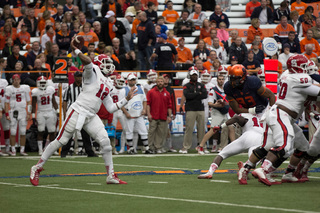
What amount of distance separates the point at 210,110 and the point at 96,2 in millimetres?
8003

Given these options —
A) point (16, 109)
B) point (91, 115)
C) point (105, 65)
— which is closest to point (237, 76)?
point (105, 65)

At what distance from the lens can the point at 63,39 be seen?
2148cm

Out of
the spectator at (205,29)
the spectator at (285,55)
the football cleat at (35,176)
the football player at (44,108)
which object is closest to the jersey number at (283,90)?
the football cleat at (35,176)

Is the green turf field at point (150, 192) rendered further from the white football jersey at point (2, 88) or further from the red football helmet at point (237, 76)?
the white football jersey at point (2, 88)

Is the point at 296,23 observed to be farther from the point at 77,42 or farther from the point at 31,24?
the point at 77,42

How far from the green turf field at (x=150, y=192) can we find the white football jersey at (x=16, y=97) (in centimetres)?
459

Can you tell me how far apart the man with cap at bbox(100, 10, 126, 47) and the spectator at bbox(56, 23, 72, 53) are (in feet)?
3.96

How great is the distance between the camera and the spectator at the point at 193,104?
17781mm

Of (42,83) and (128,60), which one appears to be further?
(128,60)

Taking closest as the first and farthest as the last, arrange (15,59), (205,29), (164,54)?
1. (164,54)
2. (15,59)
3. (205,29)

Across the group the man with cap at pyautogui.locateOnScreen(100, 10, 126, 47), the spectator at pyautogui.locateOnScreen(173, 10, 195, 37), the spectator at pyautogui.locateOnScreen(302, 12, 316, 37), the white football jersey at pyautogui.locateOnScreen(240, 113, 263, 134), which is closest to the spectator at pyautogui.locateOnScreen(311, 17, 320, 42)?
the spectator at pyautogui.locateOnScreen(302, 12, 316, 37)

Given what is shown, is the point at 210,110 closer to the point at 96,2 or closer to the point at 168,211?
the point at 96,2

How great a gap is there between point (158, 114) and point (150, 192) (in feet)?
29.9

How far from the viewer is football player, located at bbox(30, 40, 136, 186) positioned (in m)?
10.1
